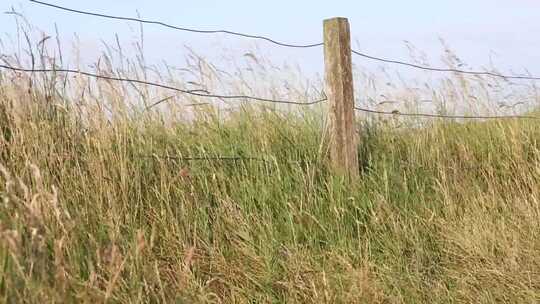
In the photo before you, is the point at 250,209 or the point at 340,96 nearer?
the point at 250,209

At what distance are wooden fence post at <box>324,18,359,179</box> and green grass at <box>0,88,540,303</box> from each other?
0.41ft

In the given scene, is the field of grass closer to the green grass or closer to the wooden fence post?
the green grass

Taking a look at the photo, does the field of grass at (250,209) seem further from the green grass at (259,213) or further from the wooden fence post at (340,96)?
the wooden fence post at (340,96)

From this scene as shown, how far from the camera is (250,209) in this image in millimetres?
3100

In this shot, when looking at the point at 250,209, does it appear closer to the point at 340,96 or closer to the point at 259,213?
the point at 259,213

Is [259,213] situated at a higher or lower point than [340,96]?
lower

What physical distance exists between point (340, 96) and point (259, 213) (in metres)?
0.96

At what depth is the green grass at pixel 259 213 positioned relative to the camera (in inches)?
100

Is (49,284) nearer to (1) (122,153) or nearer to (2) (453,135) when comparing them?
(1) (122,153)

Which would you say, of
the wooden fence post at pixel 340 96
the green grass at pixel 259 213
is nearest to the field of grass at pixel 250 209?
the green grass at pixel 259 213

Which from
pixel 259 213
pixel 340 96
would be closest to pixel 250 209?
pixel 259 213

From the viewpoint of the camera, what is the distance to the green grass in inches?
100

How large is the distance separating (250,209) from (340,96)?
98cm

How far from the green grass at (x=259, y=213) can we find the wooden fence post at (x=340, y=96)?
13 centimetres
